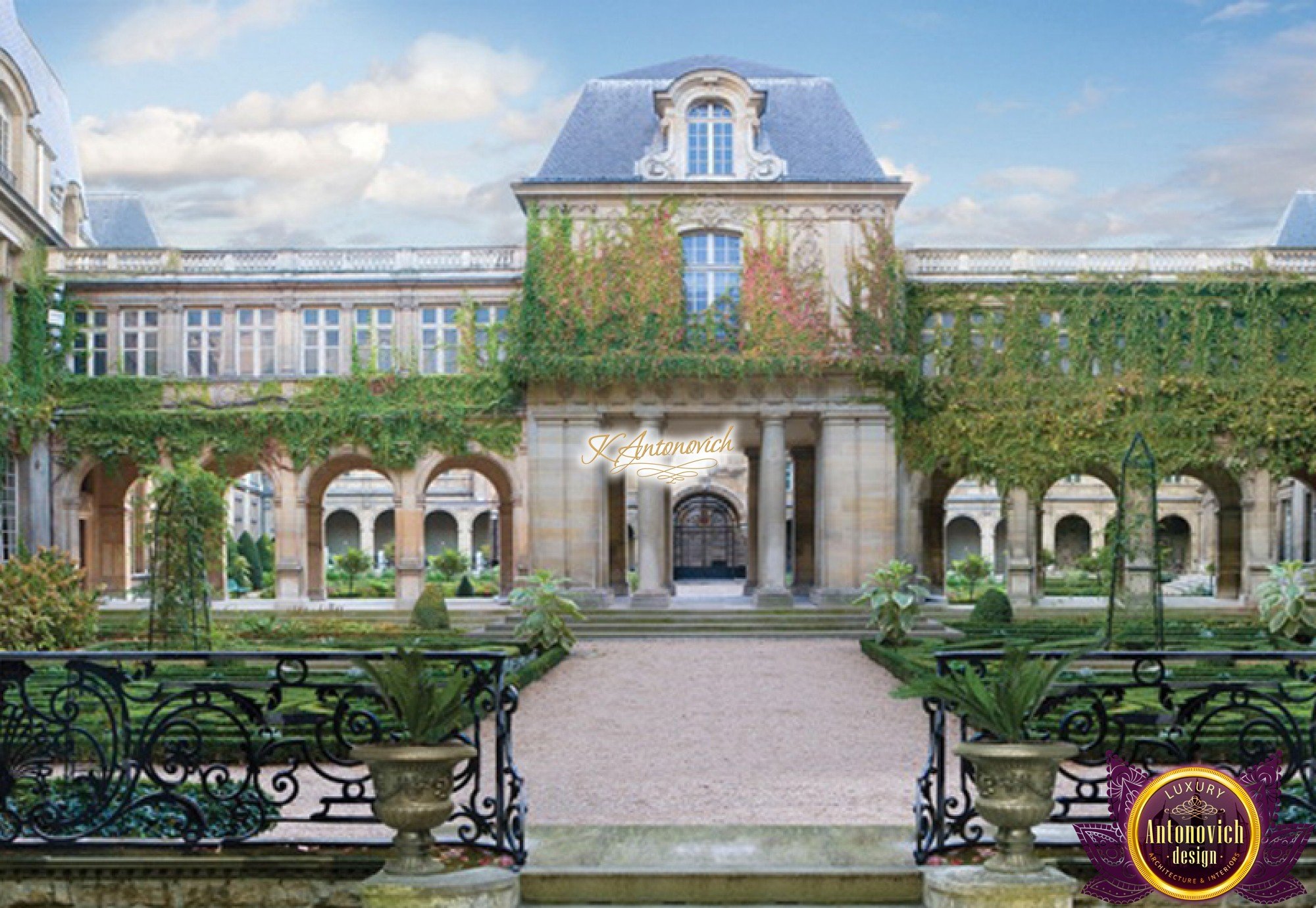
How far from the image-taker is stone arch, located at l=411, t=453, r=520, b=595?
36750mm

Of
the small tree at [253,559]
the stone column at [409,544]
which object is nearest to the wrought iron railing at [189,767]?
the stone column at [409,544]

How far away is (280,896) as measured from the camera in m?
8.43

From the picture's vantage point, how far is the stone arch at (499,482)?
36.8 metres

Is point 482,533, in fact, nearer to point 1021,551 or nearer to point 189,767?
point 1021,551

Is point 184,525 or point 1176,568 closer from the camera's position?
point 184,525

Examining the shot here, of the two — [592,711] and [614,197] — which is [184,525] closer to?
[592,711]

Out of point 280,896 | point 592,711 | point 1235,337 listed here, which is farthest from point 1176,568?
point 280,896

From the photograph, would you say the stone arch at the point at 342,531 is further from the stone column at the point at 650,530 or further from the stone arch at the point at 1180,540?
the stone arch at the point at 1180,540

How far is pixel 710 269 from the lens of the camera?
32.7m

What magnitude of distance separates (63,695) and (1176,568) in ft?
183

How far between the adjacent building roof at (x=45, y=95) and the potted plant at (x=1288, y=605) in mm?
29901

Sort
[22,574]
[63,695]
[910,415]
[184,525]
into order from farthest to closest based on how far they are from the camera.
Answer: [910,415] < [184,525] < [22,574] < [63,695]

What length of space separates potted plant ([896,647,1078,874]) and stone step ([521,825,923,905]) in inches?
26.8

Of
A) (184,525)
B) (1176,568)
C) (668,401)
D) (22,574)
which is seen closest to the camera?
(22,574)
